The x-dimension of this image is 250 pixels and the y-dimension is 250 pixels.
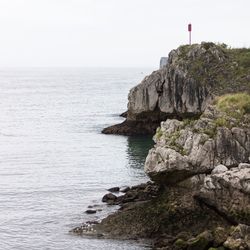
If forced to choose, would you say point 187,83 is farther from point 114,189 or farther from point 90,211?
point 90,211

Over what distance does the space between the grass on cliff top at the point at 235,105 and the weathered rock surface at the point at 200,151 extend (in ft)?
6.25

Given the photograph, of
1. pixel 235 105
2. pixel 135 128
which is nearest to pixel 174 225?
pixel 235 105

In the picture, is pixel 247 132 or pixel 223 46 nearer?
pixel 247 132

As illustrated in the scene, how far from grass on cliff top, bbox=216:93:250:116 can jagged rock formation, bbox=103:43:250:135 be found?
29.6 m

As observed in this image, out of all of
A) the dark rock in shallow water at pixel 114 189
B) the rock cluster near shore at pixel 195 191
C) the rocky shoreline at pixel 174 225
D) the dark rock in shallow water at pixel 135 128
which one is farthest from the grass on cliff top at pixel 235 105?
the dark rock in shallow water at pixel 135 128

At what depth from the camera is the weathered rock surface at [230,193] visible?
4075 centimetres

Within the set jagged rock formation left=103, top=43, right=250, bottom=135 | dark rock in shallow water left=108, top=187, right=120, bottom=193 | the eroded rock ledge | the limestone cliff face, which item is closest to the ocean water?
dark rock in shallow water left=108, top=187, right=120, bottom=193

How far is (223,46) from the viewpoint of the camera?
9381 cm

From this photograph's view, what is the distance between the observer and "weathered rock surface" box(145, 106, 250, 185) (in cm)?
4528

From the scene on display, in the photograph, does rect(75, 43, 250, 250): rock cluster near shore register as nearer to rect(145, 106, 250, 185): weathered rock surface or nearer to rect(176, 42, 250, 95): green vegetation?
rect(145, 106, 250, 185): weathered rock surface

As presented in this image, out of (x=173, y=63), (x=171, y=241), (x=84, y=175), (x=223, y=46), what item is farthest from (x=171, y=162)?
(x=223, y=46)

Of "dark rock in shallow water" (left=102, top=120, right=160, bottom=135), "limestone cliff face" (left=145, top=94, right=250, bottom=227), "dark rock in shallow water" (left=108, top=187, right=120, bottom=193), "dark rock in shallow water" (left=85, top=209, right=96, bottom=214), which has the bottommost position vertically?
"dark rock in shallow water" (left=85, top=209, right=96, bottom=214)

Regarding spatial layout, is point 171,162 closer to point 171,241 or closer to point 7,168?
point 171,241

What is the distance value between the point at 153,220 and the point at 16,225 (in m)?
11.7
